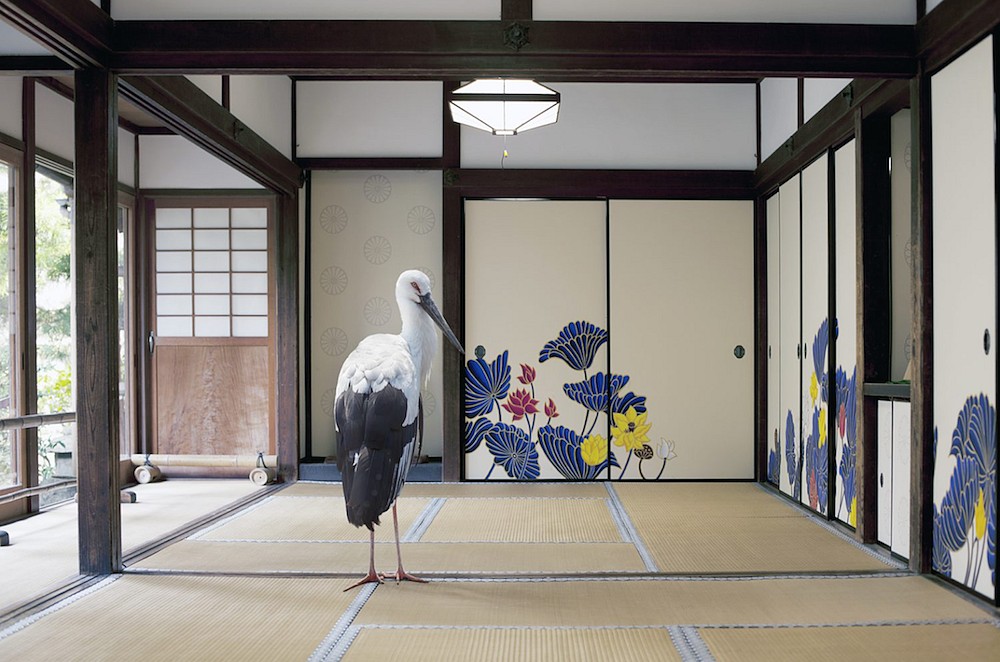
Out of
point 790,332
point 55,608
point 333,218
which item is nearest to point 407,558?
point 55,608

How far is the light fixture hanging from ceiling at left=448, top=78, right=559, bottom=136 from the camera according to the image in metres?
4.86

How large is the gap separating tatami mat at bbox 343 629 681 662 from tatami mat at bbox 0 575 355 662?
211 mm

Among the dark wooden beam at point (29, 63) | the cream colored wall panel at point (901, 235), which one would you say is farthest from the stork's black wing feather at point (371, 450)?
the cream colored wall panel at point (901, 235)

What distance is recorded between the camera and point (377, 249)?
6.62 m

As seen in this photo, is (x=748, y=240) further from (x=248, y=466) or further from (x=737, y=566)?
(x=248, y=466)

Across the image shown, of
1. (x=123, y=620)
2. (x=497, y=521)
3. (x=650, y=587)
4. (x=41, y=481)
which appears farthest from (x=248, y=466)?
(x=650, y=587)

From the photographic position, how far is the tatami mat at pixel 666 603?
2971 mm

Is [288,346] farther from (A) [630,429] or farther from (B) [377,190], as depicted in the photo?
(A) [630,429]

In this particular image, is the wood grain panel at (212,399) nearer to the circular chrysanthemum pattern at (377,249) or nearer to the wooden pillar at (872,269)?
the circular chrysanthemum pattern at (377,249)

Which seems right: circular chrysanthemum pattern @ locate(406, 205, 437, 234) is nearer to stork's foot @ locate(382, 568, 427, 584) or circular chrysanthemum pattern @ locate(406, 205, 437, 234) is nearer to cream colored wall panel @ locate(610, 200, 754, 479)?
cream colored wall panel @ locate(610, 200, 754, 479)

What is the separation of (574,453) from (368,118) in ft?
9.46

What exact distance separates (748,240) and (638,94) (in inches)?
52.4

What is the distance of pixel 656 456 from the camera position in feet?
20.6

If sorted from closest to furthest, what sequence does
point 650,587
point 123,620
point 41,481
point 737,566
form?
point 123,620, point 650,587, point 737,566, point 41,481
